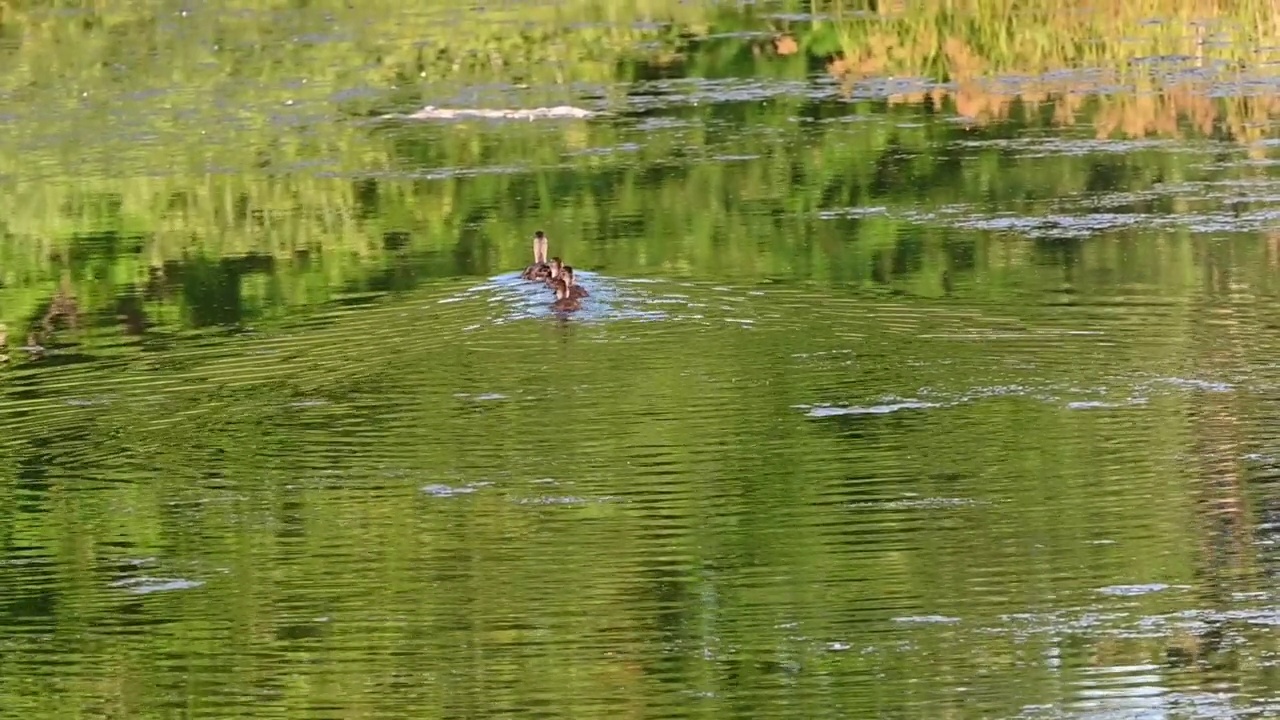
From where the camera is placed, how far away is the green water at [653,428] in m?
7.89

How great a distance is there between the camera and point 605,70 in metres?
22.2

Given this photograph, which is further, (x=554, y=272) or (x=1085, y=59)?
(x=1085, y=59)

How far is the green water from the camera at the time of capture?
7895mm

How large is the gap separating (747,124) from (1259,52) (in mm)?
4401

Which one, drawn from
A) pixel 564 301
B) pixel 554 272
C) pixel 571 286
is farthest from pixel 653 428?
pixel 554 272

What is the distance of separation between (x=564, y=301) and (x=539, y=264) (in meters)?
0.95

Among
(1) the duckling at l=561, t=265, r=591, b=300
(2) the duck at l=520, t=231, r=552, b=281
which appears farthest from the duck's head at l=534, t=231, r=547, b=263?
→ (1) the duckling at l=561, t=265, r=591, b=300

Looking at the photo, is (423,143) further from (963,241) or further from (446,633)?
(446,633)

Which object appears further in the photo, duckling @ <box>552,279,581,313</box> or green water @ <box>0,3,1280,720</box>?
duckling @ <box>552,279,581,313</box>

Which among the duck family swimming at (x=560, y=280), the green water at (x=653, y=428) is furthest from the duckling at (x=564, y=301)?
the green water at (x=653, y=428)

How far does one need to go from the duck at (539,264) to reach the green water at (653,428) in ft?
0.38

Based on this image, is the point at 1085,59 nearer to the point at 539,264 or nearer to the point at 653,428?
the point at 539,264

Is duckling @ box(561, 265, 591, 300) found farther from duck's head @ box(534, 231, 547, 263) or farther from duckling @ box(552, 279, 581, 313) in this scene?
duck's head @ box(534, 231, 547, 263)

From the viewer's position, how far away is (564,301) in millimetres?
12664
